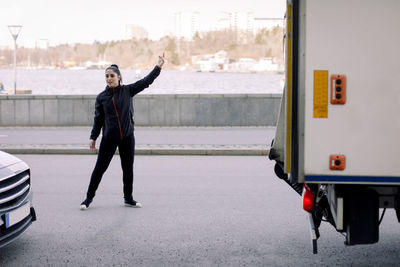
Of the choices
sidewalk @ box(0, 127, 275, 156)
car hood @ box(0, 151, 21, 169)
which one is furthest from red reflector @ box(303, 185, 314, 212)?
sidewalk @ box(0, 127, 275, 156)

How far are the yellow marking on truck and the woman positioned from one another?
10.6 ft

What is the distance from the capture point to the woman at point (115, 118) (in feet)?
23.3

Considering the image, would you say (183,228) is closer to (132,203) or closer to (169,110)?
(132,203)

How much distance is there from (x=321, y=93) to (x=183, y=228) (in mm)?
2666

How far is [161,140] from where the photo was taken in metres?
14.6

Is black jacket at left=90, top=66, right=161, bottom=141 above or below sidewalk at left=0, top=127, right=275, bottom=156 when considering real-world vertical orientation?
above

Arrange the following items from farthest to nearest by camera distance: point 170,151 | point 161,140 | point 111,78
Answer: point 161,140
point 170,151
point 111,78

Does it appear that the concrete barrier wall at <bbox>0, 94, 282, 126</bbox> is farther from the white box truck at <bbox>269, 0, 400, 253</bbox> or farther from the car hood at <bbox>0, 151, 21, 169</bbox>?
the white box truck at <bbox>269, 0, 400, 253</bbox>

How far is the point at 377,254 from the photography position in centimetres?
535

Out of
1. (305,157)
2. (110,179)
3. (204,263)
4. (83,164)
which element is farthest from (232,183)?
(305,157)

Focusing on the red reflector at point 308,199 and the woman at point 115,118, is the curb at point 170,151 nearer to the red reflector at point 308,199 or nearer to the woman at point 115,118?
the woman at point 115,118

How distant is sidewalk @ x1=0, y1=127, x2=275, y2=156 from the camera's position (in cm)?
1270

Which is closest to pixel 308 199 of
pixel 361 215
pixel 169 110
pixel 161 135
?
pixel 361 215

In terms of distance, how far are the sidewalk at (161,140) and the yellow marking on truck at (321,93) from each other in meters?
8.31
